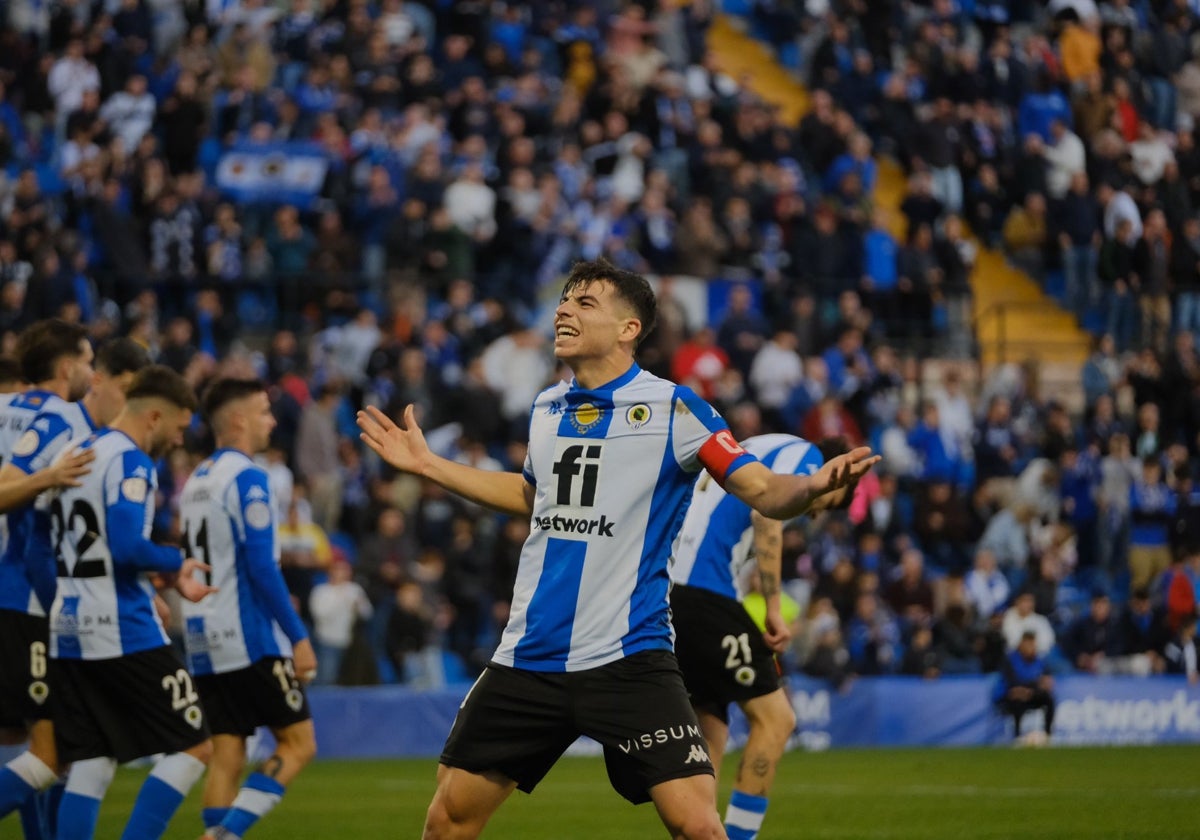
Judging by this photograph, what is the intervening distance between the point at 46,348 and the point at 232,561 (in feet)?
4.73

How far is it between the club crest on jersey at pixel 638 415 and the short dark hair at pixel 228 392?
12.1 feet

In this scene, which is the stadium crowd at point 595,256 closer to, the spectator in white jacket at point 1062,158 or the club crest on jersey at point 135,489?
the spectator in white jacket at point 1062,158

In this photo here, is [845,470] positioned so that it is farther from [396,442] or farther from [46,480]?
[46,480]

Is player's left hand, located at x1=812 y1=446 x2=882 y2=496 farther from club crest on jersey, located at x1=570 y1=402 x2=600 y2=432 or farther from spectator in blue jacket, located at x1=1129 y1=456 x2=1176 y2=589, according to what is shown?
spectator in blue jacket, located at x1=1129 y1=456 x2=1176 y2=589

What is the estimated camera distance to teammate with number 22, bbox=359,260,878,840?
719cm

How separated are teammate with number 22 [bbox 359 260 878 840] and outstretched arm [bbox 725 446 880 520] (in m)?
0.01

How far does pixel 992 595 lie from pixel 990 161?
27.4ft

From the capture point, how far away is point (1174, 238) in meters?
28.7

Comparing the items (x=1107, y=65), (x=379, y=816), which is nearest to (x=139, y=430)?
(x=379, y=816)

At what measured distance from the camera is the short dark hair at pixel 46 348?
10.2 meters

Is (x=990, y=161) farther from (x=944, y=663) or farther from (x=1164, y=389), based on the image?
(x=944, y=663)

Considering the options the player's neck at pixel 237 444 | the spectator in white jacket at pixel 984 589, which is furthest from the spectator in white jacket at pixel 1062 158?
the player's neck at pixel 237 444

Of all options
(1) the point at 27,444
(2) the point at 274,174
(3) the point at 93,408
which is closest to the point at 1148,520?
(2) the point at 274,174

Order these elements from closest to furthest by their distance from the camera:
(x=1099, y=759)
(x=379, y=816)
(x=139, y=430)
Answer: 1. (x=139, y=430)
2. (x=379, y=816)
3. (x=1099, y=759)
